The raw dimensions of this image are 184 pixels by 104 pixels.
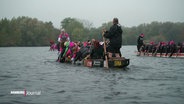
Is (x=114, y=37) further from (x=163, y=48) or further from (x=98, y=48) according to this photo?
(x=163, y=48)

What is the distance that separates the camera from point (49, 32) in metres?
144

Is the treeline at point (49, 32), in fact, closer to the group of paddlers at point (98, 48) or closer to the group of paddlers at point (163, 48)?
the group of paddlers at point (163, 48)

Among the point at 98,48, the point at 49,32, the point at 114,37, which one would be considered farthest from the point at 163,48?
the point at 49,32

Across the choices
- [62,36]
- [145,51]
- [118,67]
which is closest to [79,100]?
[118,67]

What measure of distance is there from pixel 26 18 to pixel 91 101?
138623 millimetres

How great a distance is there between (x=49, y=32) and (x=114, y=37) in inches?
4957

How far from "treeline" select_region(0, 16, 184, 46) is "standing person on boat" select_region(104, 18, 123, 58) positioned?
350 feet

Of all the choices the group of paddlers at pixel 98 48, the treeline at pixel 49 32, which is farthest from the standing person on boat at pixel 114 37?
the treeline at pixel 49 32

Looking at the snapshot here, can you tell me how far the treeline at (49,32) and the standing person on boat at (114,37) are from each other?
107m

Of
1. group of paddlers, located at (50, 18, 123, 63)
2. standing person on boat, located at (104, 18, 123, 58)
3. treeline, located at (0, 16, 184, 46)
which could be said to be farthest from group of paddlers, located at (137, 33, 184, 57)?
treeline, located at (0, 16, 184, 46)

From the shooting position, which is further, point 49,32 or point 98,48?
point 49,32

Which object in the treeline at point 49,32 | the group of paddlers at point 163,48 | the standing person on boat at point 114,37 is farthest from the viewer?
the treeline at point 49,32

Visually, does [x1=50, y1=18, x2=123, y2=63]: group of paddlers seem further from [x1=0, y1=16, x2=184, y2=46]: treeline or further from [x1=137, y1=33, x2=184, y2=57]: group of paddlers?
[x1=0, y1=16, x2=184, y2=46]: treeline

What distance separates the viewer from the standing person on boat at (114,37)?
64.3 feet
